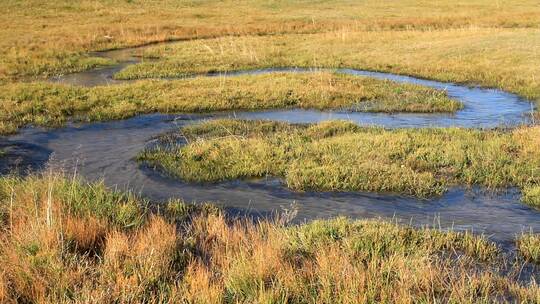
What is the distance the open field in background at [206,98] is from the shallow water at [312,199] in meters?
4.76

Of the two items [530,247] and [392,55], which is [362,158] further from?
[392,55]

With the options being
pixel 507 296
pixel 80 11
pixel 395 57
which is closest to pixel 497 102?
pixel 395 57

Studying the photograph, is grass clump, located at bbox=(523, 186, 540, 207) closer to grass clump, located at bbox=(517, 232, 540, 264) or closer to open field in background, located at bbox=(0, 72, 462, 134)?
grass clump, located at bbox=(517, 232, 540, 264)

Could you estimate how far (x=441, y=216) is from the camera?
10.6 metres

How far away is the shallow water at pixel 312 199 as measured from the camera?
34.1 ft

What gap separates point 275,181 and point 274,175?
1.35 ft

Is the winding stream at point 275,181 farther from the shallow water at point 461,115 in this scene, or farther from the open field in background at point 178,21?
the open field in background at point 178,21

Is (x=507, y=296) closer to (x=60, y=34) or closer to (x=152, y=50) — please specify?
(x=152, y=50)

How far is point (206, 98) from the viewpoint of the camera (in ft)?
73.6

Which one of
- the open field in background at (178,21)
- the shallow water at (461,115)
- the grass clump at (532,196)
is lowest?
the shallow water at (461,115)

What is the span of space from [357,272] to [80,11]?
7255 centimetres

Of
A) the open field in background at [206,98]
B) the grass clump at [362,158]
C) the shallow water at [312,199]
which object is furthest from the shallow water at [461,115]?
the shallow water at [312,199]

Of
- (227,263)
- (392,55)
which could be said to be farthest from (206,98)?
(392,55)

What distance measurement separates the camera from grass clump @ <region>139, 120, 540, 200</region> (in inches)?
491
